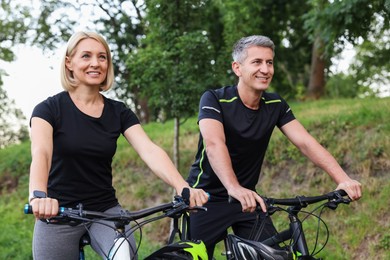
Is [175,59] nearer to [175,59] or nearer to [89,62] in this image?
[175,59]

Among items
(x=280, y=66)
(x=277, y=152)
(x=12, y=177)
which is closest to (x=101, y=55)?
(x=277, y=152)

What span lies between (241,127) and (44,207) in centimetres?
161

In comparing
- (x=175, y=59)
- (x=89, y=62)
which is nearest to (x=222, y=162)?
(x=89, y=62)

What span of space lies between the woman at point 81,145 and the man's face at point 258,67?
Answer: 2.72 feet

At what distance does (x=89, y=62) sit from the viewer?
3.75m

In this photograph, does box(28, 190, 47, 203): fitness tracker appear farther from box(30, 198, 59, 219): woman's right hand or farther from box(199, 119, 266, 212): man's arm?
box(199, 119, 266, 212): man's arm

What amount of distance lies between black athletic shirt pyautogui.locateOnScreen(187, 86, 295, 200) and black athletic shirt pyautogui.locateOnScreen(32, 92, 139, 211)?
2.54ft

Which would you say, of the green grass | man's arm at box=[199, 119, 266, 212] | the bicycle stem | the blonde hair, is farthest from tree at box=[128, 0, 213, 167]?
the bicycle stem

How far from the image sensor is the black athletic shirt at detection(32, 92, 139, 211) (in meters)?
3.64

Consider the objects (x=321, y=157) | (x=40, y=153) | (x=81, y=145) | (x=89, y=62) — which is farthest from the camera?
(x=321, y=157)

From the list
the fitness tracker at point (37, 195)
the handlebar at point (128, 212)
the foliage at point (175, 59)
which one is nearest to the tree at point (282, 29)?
the foliage at point (175, 59)

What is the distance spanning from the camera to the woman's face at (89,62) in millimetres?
3748

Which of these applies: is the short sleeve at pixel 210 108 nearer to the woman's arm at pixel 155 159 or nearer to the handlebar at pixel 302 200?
the woman's arm at pixel 155 159

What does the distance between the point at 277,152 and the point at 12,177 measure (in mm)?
7364
